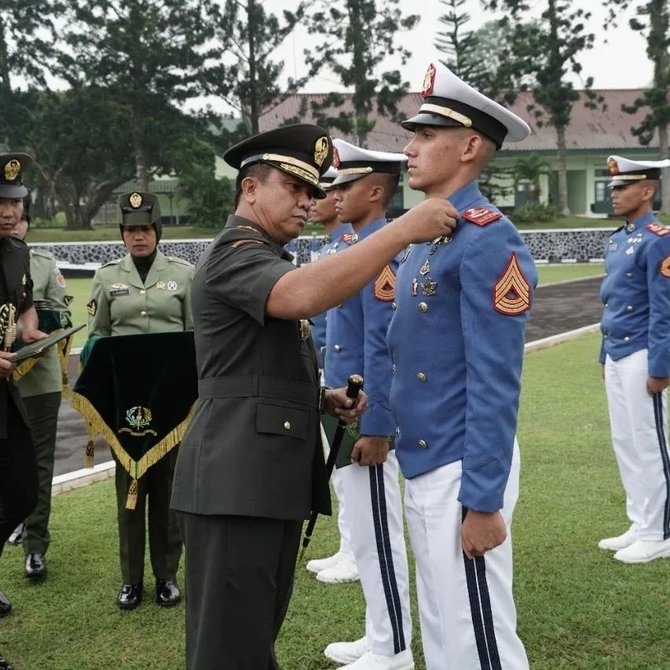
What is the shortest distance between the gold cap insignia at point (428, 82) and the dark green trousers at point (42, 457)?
128 inches

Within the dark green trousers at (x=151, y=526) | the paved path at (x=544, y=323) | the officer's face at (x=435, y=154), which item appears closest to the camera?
the officer's face at (x=435, y=154)

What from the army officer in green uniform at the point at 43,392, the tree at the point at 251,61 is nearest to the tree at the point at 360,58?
the tree at the point at 251,61

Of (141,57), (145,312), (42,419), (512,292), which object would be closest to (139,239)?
(145,312)

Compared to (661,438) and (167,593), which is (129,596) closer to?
(167,593)

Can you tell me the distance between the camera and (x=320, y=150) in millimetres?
2730

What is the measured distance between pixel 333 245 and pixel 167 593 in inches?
77.9

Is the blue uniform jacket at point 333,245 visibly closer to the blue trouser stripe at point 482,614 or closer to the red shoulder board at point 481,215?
the red shoulder board at point 481,215

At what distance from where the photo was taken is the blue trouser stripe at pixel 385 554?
3791 mm

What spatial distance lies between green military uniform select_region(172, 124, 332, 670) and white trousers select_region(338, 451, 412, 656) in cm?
119

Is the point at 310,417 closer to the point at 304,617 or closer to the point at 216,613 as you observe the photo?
the point at 216,613

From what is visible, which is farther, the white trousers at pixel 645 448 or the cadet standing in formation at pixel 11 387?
the white trousers at pixel 645 448

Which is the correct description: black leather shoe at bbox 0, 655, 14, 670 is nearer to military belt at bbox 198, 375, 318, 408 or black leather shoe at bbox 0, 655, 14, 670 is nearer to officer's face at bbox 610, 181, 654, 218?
military belt at bbox 198, 375, 318, 408

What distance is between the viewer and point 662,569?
15.8 ft

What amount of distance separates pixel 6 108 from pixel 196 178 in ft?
31.0
